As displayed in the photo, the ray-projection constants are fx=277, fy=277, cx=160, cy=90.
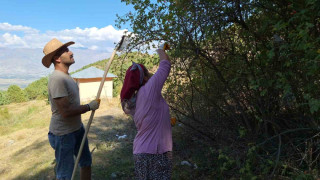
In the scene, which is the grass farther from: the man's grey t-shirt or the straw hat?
the straw hat

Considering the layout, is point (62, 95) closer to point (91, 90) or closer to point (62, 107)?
point (62, 107)

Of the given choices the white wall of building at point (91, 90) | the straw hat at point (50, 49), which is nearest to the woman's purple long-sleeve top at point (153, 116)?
the straw hat at point (50, 49)

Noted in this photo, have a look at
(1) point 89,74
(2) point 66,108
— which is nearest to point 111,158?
(2) point 66,108

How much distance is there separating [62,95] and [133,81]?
92 centimetres

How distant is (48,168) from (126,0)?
142 inches

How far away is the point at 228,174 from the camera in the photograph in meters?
4.14

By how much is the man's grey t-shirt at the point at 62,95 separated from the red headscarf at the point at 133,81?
0.82 m

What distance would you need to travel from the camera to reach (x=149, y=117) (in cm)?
250

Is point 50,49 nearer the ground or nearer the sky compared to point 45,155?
nearer the sky

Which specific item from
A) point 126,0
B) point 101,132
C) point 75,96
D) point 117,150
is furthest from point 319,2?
point 101,132

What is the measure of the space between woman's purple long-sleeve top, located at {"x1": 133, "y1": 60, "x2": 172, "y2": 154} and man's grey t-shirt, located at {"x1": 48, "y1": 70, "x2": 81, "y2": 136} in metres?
0.94

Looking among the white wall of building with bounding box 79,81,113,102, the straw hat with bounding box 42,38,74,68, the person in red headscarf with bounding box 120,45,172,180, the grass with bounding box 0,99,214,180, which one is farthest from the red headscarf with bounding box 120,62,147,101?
the white wall of building with bounding box 79,81,113,102

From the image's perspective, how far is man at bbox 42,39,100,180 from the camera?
2.97m

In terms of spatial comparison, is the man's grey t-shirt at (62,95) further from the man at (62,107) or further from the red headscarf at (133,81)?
the red headscarf at (133,81)
